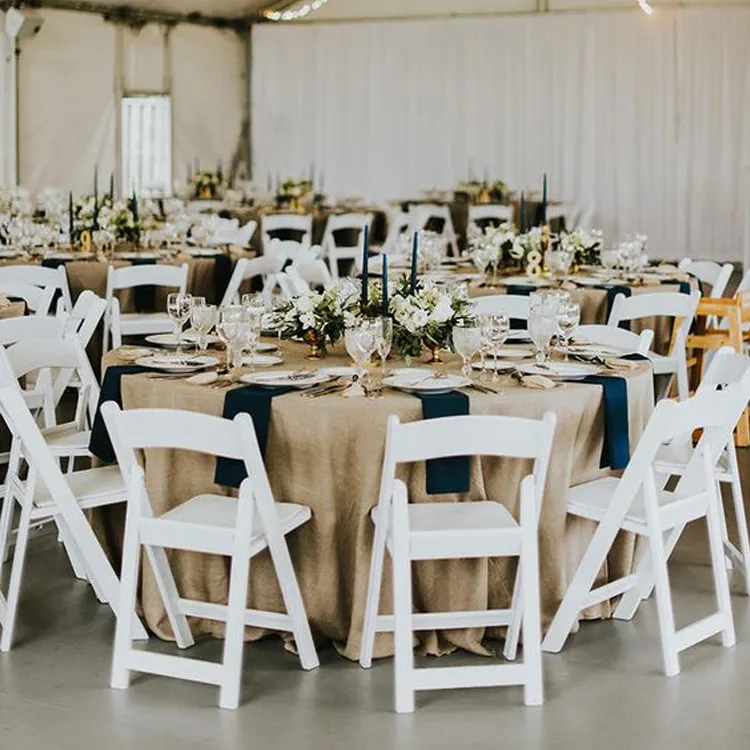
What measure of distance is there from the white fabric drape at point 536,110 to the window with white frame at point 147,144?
59.7 inches

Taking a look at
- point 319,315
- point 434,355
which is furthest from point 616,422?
point 319,315

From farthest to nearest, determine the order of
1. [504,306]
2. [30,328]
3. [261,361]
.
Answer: [504,306], [30,328], [261,361]

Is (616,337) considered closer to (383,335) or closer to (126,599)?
(383,335)

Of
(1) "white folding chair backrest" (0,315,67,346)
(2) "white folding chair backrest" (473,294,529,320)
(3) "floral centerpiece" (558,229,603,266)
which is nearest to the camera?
(1) "white folding chair backrest" (0,315,67,346)

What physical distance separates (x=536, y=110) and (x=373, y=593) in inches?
512

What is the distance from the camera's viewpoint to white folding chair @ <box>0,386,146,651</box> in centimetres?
397

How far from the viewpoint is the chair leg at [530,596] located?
11.6ft

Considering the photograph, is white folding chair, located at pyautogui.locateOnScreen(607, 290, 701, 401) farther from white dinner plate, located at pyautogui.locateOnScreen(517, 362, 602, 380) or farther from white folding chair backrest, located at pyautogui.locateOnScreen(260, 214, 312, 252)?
white folding chair backrest, located at pyautogui.locateOnScreen(260, 214, 312, 252)

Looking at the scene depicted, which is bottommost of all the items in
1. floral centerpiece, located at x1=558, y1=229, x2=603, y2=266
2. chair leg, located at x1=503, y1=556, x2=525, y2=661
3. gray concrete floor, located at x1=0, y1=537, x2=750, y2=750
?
gray concrete floor, located at x1=0, y1=537, x2=750, y2=750

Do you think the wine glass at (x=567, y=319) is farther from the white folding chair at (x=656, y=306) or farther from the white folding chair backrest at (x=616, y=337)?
the white folding chair at (x=656, y=306)

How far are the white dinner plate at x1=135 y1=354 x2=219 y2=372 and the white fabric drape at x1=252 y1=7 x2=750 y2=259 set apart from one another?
11.9 m

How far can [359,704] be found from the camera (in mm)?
3676

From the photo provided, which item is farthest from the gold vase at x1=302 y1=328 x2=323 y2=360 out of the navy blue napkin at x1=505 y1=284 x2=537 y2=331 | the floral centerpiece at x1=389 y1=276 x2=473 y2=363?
the navy blue napkin at x1=505 y1=284 x2=537 y2=331

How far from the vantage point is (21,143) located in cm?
1462
